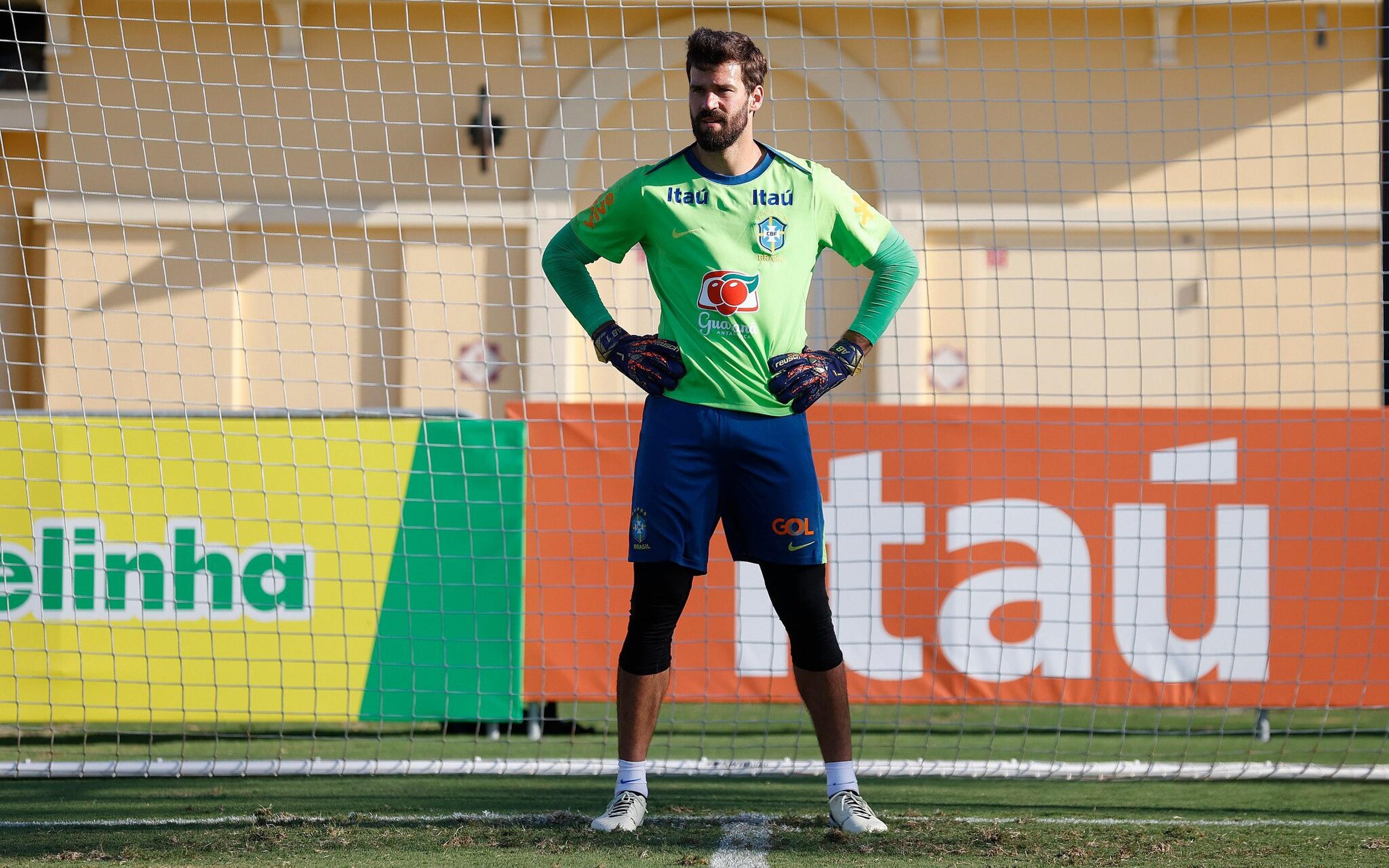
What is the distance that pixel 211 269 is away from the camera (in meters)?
9.78

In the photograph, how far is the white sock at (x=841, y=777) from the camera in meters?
3.44

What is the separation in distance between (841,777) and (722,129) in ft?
5.40

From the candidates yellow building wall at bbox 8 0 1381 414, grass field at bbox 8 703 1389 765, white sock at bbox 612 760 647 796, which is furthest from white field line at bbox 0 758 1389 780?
yellow building wall at bbox 8 0 1381 414

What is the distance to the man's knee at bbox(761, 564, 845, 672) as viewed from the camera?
3.42 metres

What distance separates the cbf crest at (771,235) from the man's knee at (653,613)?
825mm

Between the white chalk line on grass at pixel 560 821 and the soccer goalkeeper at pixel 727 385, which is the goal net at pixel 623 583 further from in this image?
the soccer goalkeeper at pixel 727 385

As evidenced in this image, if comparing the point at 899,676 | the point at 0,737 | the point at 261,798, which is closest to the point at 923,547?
the point at 899,676

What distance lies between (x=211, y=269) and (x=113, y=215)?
0.94 meters

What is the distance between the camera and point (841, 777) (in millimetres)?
3443

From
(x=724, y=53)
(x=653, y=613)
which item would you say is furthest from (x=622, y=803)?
(x=724, y=53)

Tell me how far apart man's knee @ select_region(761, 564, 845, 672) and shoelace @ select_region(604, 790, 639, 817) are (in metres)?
0.53

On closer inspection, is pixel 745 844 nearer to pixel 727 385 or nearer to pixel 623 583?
pixel 727 385

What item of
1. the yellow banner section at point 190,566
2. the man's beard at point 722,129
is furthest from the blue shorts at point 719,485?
the yellow banner section at point 190,566

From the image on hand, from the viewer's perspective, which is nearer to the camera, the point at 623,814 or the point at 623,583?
the point at 623,814
